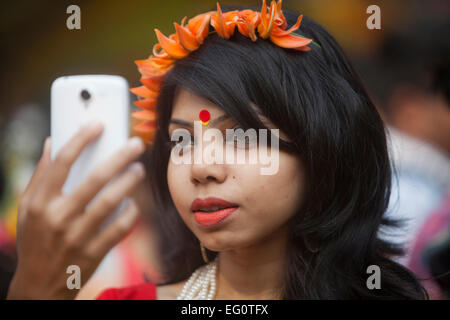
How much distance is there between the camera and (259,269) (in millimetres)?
1150

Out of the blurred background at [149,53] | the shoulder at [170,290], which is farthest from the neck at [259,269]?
the blurred background at [149,53]

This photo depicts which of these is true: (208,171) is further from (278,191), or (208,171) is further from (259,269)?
(259,269)

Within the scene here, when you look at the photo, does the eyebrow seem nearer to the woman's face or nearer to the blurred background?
the woman's face

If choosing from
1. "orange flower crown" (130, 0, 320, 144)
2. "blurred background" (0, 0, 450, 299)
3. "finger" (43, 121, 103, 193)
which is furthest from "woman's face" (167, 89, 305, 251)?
"blurred background" (0, 0, 450, 299)

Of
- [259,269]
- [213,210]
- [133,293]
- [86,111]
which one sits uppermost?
[86,111]

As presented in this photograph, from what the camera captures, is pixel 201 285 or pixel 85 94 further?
pixel 201 285

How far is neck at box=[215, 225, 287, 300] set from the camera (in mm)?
1139

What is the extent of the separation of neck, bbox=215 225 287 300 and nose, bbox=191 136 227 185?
246 mm

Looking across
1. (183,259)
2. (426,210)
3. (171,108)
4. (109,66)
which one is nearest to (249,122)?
(171,108)

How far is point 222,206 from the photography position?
3.26 feet

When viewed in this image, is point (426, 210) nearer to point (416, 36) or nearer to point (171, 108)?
point (416, 36)

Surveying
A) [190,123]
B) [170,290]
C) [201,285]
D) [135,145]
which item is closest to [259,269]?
[201,285]

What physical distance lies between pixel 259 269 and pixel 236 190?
0.92 feet

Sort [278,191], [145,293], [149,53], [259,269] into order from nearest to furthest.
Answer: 1. [278,191]
2. [259,269]
3. [145,293]
4. [149,53]
